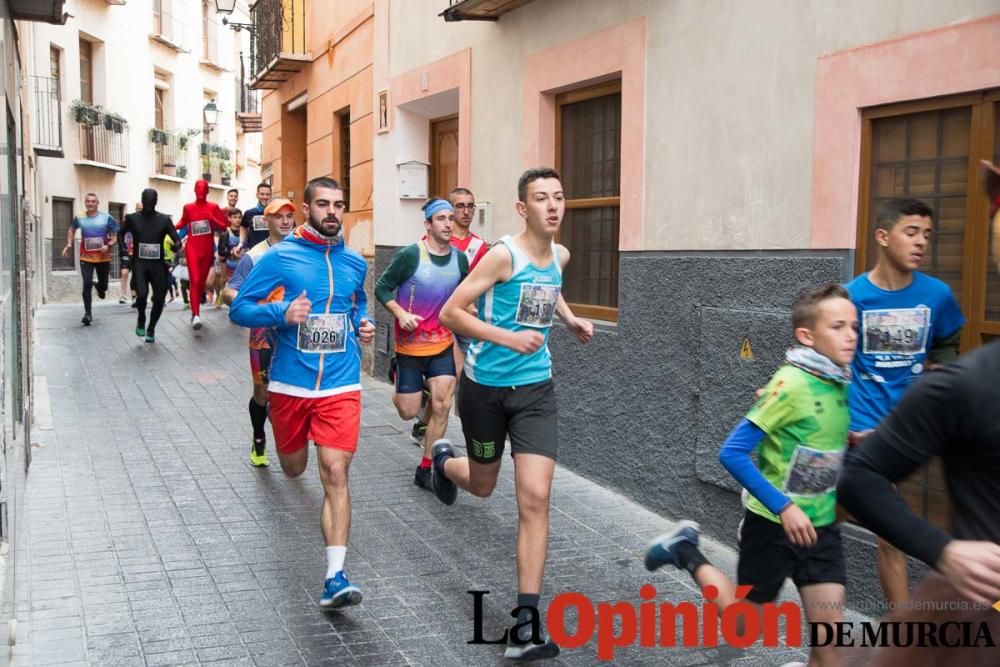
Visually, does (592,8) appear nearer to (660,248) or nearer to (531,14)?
(531,14)

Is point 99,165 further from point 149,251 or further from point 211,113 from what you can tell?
point 149,251

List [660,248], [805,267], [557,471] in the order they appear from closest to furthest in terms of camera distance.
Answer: [805,267] → [660,248] → [557,471]

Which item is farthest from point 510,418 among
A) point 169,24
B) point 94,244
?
point 169,24

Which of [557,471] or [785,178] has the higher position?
[785,178]

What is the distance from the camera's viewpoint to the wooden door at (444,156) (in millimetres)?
11469

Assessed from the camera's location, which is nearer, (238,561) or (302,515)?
(238,561)

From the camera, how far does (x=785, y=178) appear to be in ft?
19.0

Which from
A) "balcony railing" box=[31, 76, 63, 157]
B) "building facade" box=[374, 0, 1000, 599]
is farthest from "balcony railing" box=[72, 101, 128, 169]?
"building facade" box=[374, 0, 1000, 599]

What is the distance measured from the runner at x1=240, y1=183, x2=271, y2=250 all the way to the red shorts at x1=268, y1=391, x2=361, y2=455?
9683 millimetres

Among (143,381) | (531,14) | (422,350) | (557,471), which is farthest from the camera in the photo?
(143,381)

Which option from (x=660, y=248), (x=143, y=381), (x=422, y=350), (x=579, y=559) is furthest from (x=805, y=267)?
(x=143, y=381)

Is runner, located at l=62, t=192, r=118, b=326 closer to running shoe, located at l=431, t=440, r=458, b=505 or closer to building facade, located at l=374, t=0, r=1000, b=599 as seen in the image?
building facade, located at l=374, t=0, r=1000, b=599

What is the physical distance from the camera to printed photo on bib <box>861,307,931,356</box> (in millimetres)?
4383

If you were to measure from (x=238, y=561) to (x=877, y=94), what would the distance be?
4032mm
